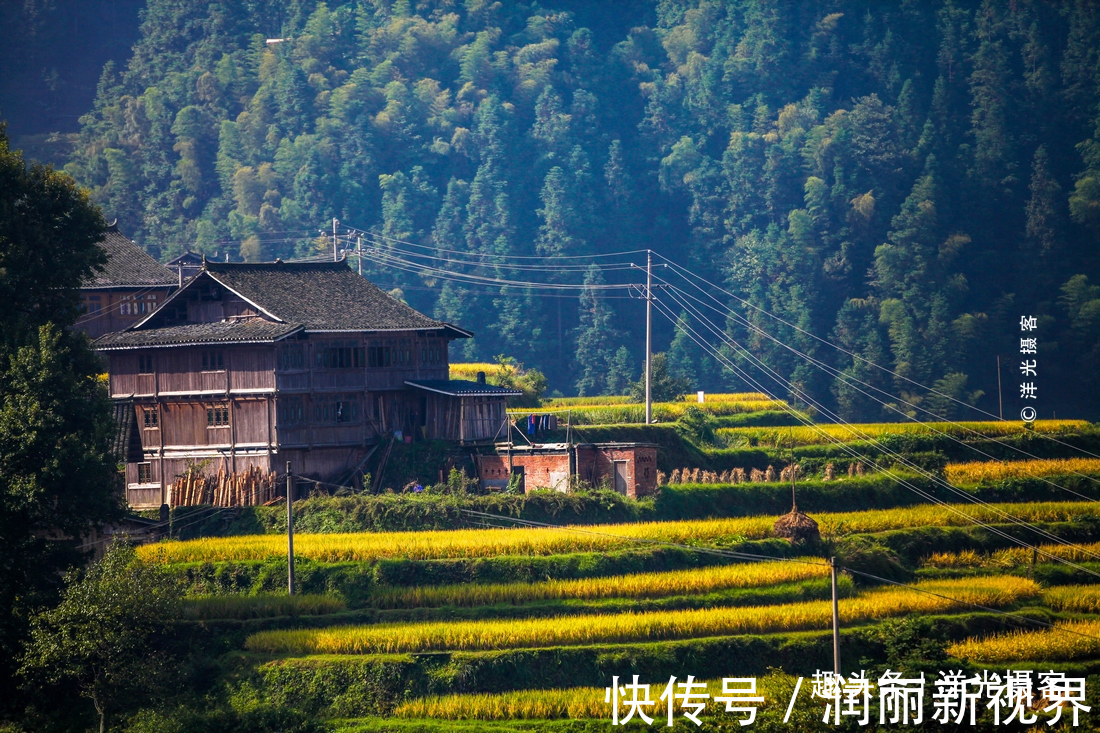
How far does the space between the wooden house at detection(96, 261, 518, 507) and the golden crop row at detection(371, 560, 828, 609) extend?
948 cm

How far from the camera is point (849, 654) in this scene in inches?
1364

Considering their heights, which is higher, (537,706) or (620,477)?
(620,477)

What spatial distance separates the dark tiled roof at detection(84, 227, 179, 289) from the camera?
56.0 metres

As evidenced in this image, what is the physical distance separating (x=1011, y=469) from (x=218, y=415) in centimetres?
2654

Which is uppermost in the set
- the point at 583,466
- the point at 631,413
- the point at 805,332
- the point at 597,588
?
the point at 805,332

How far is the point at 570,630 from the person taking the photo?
3366cm

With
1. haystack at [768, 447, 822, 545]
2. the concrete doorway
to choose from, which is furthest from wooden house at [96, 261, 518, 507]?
haystack at [768, 447, 822, 545]

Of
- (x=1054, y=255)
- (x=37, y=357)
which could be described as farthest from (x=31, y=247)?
A: (x=1054, y=255)

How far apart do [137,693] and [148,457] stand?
49.2ft

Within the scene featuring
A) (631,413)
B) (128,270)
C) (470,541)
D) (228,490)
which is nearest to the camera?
(470,541)

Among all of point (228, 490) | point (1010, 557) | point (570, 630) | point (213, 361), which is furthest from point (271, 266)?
point (1010, 557)

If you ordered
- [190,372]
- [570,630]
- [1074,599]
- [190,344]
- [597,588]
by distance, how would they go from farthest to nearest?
[190,372] → [190,344] → [1074,599] → [597,588] → [570,630]

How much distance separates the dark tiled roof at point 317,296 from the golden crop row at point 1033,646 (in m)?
20.7

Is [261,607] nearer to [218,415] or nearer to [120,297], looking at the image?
[218,415]
